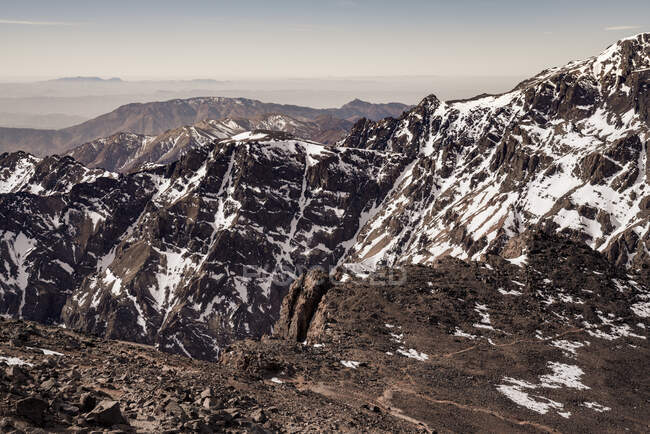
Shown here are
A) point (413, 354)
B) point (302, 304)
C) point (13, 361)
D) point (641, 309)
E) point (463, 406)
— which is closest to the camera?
point (13, 361)

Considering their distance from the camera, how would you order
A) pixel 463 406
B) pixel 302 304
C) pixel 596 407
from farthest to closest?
pixel 302 304 < pixel 596 407 < pixel 463 406

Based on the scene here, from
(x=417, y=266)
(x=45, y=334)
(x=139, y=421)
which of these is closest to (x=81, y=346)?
(x=45, y=334)

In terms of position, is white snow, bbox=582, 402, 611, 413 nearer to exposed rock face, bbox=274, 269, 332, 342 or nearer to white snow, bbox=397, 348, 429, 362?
Answer: white snow, bbox=397, 348, 429, 362

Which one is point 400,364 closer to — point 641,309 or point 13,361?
point 13,361

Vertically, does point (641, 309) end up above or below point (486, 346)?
above

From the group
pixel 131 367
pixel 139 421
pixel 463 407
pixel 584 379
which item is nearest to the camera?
pixel 139 421

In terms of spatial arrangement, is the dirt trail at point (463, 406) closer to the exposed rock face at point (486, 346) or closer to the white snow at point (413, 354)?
the exposed rock face at point (486, 346)

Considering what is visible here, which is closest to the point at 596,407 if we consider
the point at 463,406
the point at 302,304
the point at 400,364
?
the point at 463,406

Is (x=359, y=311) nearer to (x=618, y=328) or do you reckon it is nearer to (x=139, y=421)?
(x=618, y=328)
